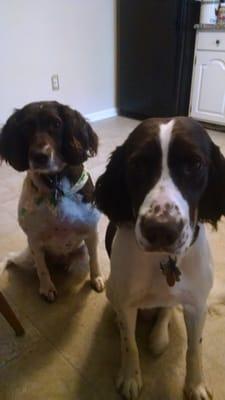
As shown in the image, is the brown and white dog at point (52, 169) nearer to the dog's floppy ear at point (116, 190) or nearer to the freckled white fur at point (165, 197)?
the dog's floppy ear at point (116, 190)

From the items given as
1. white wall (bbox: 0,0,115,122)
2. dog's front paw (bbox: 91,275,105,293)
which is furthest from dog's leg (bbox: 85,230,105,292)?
white wall (bbox: 0,0,115,122)

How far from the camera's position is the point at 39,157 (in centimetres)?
124

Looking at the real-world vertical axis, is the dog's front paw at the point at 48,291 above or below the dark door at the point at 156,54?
below

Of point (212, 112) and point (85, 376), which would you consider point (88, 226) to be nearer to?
point (85, 376)

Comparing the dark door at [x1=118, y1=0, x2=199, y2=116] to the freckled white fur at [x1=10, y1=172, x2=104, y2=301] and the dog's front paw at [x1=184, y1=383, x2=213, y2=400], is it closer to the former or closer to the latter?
the freckled white fur at [x1=10, y1=172, x2=104, y2=301]

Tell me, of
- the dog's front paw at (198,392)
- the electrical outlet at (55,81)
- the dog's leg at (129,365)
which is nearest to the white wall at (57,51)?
the electrical outlet at (55,81)

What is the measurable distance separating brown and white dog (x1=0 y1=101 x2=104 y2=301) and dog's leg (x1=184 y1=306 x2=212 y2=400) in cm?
58

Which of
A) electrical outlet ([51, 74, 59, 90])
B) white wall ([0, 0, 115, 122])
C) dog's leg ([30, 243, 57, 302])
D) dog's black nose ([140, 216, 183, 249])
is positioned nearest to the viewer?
dog's black nose ([140, 216, 183, 249])

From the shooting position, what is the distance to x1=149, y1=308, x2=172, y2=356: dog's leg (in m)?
1.25

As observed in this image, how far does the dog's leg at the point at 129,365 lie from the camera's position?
107 centimetres

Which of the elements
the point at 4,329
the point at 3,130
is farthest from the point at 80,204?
the point at 4,329

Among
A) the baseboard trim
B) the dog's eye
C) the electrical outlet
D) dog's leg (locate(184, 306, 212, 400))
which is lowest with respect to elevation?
the baseboard trim

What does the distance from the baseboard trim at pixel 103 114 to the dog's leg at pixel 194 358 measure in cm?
338

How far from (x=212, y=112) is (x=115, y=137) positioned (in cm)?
104
